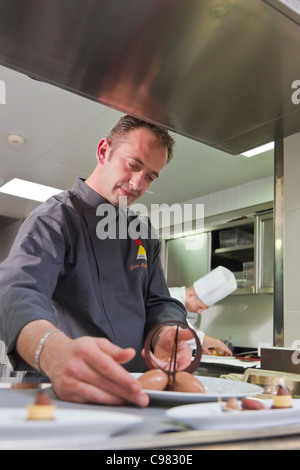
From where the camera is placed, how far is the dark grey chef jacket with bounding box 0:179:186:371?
649 mm

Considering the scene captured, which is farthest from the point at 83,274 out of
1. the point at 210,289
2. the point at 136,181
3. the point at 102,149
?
the point at 210,289

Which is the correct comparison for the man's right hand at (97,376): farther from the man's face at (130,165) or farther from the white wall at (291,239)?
the white wall at (291,239)

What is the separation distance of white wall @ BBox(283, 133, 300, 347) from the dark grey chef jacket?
344 millimetres

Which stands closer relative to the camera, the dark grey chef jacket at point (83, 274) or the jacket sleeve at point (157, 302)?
the dark grey chef jacket at point (83, 274)

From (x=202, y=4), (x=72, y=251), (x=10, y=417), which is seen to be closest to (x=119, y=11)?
(x=202, y=4)

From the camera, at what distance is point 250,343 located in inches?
110

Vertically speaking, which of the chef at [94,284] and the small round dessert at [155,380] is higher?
the chef at [94,284]

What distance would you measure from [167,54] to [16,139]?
1.69 meters

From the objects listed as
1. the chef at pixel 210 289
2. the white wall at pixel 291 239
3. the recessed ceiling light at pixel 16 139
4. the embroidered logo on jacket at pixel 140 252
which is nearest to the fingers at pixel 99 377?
the embroidered logo on jacket at pixel 140 252

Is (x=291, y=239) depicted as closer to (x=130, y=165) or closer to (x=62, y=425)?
(x=130, y=165)

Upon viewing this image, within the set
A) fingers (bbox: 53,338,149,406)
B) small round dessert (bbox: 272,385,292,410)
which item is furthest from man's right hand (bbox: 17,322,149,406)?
small round dessert (bbox: 272,385,292,410)

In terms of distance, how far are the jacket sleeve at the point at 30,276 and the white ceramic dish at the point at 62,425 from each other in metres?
0.26

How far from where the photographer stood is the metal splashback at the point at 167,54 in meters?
0.53

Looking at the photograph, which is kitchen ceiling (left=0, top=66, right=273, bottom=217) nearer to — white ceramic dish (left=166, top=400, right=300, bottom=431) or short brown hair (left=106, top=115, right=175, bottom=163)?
short brown hair (left=106, top=115, right=175, bottom=163)
